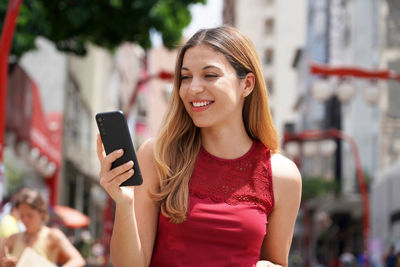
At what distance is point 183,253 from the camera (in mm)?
2994

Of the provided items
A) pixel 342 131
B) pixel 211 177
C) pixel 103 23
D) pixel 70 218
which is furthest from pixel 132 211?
pixel 342 131

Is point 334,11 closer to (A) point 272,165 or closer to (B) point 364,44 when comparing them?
(B) point 364,44

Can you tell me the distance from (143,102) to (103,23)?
5631cm

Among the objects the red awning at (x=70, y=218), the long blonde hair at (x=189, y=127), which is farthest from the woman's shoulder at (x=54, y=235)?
the red awning at (x=70, y=218)

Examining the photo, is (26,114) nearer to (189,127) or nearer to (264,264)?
(189,127)

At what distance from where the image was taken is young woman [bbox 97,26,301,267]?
2.98 m

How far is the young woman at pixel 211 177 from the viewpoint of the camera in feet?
9.78

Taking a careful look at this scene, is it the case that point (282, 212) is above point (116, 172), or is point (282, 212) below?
below

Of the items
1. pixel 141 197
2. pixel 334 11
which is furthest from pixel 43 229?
A: pixel 334 11

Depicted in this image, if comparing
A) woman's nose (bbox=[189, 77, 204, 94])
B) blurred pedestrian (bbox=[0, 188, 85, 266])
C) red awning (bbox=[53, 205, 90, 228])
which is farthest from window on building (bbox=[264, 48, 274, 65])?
woman's nose (bbox=[189, 77, 204, 94])

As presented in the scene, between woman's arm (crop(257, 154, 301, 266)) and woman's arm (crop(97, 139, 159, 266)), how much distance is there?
1.46 feet

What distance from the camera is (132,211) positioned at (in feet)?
9.58

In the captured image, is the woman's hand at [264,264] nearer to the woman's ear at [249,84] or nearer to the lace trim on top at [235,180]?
the lace trim on top at [235,180]

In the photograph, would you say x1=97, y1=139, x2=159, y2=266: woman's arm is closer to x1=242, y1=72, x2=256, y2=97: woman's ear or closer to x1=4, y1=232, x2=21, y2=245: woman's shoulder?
x1=242, y1=72, x2=256, y2=97: woman's ear
